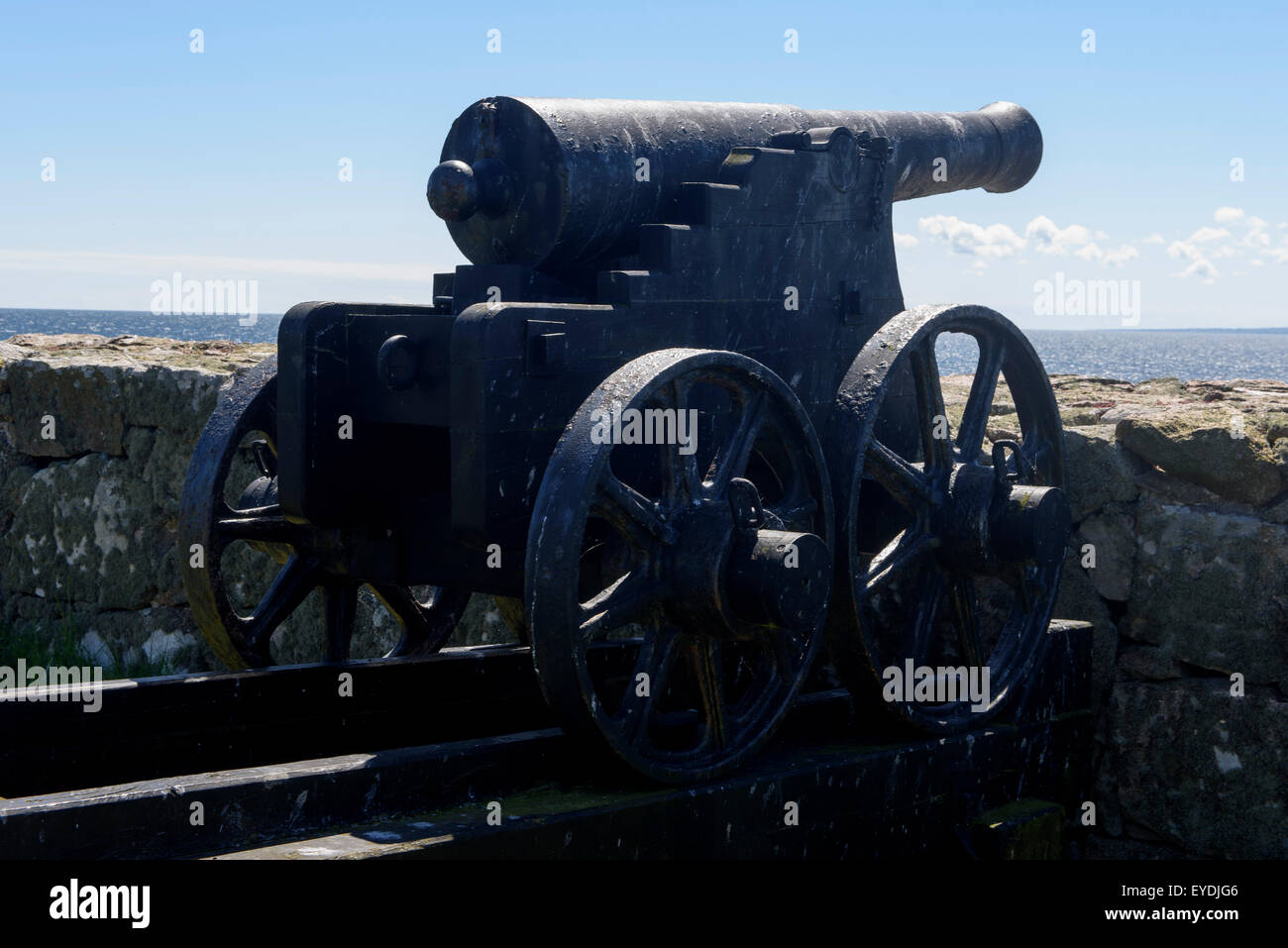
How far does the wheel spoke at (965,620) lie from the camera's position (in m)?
4.86

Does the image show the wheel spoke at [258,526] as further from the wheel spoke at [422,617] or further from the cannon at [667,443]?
the wheel spoke at [422,617]

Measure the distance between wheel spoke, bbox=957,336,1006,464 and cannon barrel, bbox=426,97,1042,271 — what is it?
1029mm

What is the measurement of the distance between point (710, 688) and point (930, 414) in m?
1.35

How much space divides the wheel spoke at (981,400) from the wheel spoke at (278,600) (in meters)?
2.21

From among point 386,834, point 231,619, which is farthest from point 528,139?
point 386,834

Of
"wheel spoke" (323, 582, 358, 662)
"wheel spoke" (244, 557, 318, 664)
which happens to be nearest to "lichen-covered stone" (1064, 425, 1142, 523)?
"wheel spoke" (323, 582, 358, 662)

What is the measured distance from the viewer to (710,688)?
383 centimetres

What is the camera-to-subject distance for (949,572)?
4766mm

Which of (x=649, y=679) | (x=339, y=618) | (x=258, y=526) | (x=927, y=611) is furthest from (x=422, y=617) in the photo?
(x=649, y=679)

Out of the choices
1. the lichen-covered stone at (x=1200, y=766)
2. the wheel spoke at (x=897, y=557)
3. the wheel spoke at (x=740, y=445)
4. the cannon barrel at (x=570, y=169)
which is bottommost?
the lichen-covered stone at (x=1200, y=766)

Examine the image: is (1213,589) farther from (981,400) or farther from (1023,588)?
(981,400)
